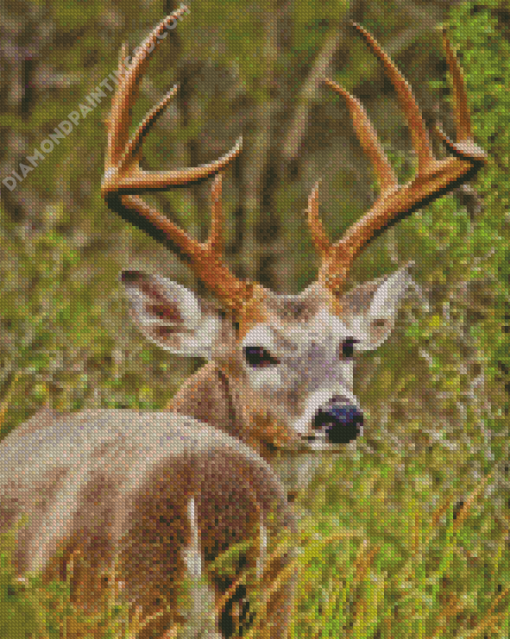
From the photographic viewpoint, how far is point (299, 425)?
11.6ft

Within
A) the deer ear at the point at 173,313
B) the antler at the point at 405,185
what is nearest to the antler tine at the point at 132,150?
the deer ear at the point at 173,313

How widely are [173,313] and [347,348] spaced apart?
646mm

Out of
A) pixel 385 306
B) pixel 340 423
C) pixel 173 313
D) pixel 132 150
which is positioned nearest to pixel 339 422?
pixel 340 423

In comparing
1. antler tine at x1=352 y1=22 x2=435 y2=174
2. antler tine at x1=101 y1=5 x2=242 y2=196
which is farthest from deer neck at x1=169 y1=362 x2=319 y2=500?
antler tine at x1=352 y1=22 x2=435 y2=174

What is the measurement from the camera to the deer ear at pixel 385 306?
4.17 metres

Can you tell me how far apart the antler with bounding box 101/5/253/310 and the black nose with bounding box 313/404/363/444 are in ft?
2.04

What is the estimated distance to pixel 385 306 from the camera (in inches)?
167

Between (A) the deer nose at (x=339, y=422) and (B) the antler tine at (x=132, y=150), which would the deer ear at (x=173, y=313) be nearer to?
(B) the antler tine at (x=132, y=150)

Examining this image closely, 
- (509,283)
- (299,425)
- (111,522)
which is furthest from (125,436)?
(509,283)

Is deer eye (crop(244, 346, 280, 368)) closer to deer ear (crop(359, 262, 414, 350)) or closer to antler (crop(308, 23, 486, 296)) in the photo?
antler (crop(308, 23, 486, 296))

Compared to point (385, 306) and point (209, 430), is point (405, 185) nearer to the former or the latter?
point (385, 306)

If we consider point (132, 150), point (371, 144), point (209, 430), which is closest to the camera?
point (209, 430)

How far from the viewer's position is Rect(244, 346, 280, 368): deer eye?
146 inches

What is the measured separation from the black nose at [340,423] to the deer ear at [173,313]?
66 cm
